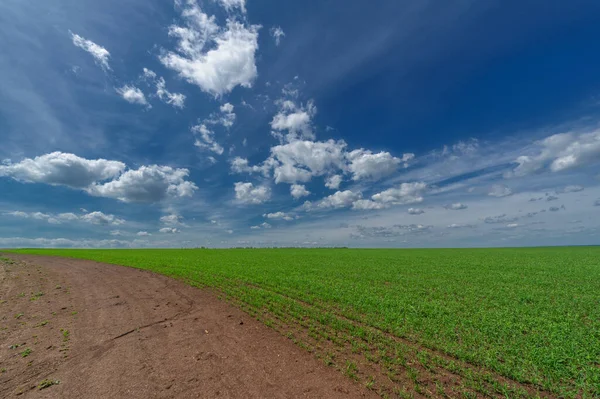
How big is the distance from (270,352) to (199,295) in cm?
1033

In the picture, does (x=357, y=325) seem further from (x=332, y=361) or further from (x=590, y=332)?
(x=590, y=332)

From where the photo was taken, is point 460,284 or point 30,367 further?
point 460,284

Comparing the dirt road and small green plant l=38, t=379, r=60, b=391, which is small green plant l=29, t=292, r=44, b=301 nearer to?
the dirt road

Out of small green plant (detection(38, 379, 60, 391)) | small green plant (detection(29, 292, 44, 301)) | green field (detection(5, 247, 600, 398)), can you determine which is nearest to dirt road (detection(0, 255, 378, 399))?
small green plant (detection(38, 379, 60, 391))

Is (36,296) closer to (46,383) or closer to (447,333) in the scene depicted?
(46,383)

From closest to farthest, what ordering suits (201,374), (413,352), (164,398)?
(164,398)
(201,374)
(413,352)

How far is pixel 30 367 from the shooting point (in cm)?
787

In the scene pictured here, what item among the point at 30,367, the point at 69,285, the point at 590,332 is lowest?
the point at 590,332

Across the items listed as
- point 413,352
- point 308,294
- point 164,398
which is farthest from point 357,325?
point 164,398

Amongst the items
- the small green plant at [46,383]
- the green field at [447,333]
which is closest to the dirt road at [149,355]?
the small green plant at [46,383]

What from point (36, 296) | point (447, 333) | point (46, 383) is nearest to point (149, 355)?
point (46, 383)

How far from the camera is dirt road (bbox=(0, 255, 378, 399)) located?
6902 mm

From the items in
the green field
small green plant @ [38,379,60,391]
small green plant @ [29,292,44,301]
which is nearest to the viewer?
small green plant @ [38,379,60,391]

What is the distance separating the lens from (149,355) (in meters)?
8.66
